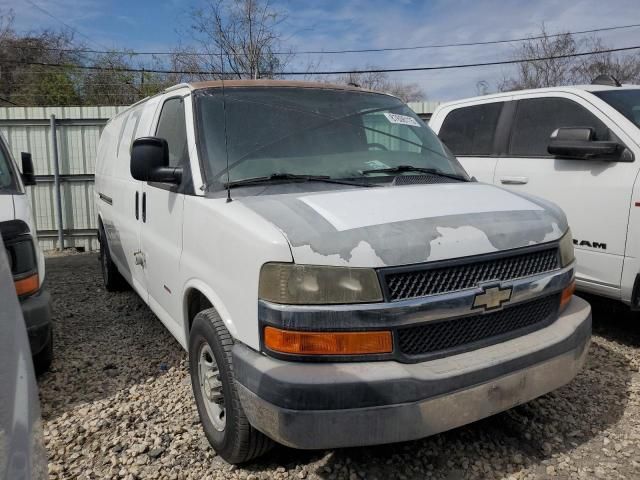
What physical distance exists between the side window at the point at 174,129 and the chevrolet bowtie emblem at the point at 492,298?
1.85 metres

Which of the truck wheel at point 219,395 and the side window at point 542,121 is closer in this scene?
the truck wheel at point 219,395

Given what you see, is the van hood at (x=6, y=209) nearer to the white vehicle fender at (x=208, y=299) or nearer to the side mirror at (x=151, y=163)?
the side mirror at (x=151, y=163)

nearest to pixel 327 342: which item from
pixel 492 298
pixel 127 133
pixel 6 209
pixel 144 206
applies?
pixel 492 298

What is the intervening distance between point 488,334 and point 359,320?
28.1 inches

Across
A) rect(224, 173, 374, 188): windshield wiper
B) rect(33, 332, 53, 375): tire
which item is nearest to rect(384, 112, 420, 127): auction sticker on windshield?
rect(224, 173, 374, 188): windshield wiper

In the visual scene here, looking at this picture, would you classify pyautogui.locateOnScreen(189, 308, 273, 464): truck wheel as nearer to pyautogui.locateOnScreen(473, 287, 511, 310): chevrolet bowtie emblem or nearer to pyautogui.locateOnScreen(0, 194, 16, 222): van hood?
pyautogui.locateOnScreen(473, 287, 511, 310): chevrolet bowtie emblem

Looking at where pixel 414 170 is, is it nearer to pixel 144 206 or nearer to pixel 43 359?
pixel 144 206

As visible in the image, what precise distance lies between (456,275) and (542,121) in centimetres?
332

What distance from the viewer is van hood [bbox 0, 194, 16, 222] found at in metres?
3.37

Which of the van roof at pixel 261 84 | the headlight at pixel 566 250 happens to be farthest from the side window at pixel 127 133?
the headlight at pixel 566 250

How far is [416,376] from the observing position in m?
2.02

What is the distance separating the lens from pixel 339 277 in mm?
1996

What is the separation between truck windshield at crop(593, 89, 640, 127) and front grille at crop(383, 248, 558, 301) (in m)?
2.59

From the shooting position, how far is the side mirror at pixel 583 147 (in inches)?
157
